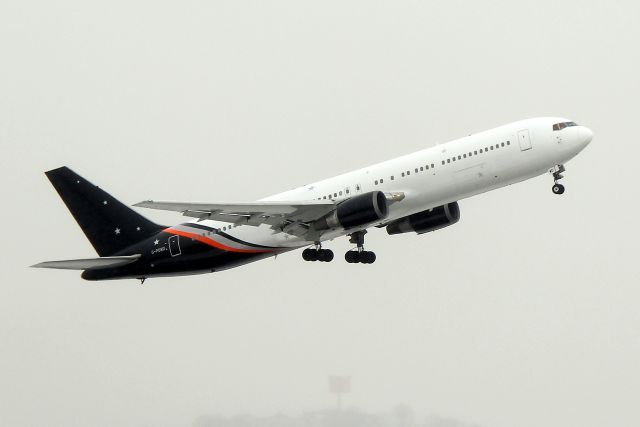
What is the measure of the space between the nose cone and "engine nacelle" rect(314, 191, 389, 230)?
10288mm

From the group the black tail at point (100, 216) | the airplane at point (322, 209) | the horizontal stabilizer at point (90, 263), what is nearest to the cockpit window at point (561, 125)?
the airplane at point (322, 209)

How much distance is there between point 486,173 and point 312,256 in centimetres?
1211

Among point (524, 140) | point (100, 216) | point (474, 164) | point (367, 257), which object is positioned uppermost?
point (524, 140)

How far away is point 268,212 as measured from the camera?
190 feet

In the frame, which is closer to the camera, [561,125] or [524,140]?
[524,140]

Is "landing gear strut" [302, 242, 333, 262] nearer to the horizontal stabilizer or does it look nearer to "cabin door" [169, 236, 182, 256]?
"cabin door" [169, 236, 182, 256]

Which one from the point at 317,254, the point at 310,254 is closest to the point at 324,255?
the point at 317,254

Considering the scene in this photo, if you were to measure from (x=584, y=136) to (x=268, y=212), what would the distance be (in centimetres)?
1677

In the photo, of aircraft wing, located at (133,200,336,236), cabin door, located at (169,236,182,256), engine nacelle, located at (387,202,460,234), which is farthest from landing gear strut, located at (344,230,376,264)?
cabin door, located at (169,236,182,256)

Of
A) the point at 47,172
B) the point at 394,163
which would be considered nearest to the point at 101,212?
the point at 47,172

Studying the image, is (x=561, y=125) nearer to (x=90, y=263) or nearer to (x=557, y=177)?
(x=557, y=177)

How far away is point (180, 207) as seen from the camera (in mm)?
54562

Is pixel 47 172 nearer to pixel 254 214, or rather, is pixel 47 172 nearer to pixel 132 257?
pixel 132 257

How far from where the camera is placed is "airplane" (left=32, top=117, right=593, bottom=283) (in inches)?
2174
